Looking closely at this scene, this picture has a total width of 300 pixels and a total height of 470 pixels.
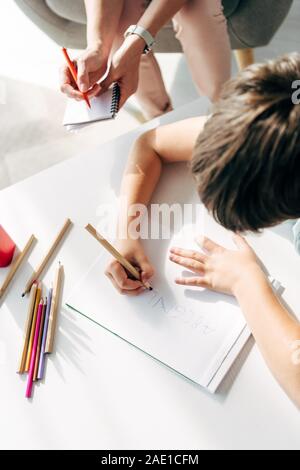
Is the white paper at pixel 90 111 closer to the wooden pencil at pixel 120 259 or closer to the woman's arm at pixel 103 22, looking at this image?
the woman's arm at pixel 103 22

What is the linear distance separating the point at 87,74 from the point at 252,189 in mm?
478

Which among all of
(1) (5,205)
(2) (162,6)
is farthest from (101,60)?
(1) (5,205)

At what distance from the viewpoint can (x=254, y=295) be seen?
2.01 ft

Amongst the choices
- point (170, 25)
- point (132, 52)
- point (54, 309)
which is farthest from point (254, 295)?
point (170, 25)

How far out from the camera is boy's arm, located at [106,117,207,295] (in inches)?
28.6

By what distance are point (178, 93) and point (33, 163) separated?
1.86ft

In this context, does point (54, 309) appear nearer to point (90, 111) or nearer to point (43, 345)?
point (43, 345)

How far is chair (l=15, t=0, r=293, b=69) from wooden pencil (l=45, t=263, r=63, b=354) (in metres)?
0.80

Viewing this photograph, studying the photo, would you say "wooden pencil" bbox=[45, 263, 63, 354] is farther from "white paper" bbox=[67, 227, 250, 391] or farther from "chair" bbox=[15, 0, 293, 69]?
"chair" bbox=[15, 0, 293, 69]

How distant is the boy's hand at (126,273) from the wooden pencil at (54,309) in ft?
0.25

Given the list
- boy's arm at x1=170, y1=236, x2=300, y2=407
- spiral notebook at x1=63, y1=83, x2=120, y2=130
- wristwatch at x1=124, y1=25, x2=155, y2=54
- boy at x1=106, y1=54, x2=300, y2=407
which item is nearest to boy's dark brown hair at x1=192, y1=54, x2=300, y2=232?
boy at x1=106, y1=54, x2=300, y2=407

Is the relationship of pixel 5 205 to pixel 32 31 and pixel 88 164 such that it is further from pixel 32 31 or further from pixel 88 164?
pixel 32 31

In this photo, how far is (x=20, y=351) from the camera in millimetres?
651

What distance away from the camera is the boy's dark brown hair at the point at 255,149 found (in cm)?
49
